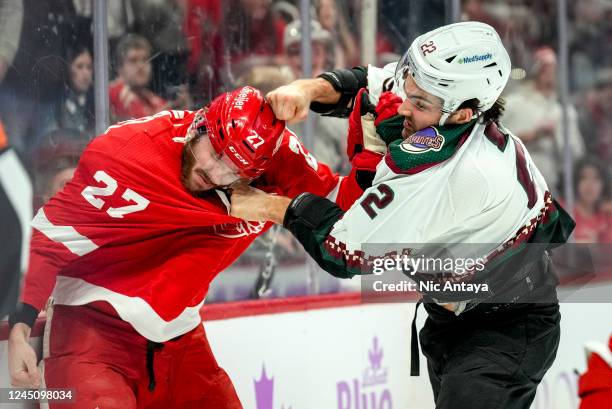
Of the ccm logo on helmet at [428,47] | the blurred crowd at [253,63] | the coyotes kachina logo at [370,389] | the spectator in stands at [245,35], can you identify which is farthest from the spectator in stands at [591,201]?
the ccm logo on helmet at [428,47]

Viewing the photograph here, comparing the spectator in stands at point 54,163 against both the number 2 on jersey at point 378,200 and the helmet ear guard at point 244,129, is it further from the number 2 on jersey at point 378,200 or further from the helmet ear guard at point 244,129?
the number 2 on jersey at point 378,200

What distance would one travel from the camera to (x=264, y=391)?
3182mm

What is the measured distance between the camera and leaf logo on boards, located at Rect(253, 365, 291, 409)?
3145mm

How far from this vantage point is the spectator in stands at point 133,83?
274cm

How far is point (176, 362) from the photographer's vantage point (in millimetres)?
2604

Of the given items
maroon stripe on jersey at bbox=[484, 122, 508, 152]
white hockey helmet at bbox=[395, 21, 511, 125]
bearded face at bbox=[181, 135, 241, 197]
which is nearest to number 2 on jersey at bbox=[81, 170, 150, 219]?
bearded face at bbox=[181, 135, 241, 197]

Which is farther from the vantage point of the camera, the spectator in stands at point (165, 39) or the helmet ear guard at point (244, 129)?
the spectator in stands at point (165, 39)

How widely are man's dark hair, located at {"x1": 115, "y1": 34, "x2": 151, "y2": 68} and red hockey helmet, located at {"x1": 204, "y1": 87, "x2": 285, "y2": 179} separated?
546mm

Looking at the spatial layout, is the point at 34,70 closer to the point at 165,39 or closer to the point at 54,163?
the point at 54,163

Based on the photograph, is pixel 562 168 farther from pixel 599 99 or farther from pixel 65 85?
pixel 65 85

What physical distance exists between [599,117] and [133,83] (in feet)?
10.3

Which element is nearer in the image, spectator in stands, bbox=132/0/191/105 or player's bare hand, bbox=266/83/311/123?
player's bare hand, bbox=266/83/311/123

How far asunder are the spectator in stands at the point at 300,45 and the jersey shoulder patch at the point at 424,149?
1.31m

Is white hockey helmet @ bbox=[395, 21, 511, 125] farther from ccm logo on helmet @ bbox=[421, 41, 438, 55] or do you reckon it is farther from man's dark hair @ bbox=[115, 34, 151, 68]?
man's dark hair @ bbox=[115, 34, 151, 68]
